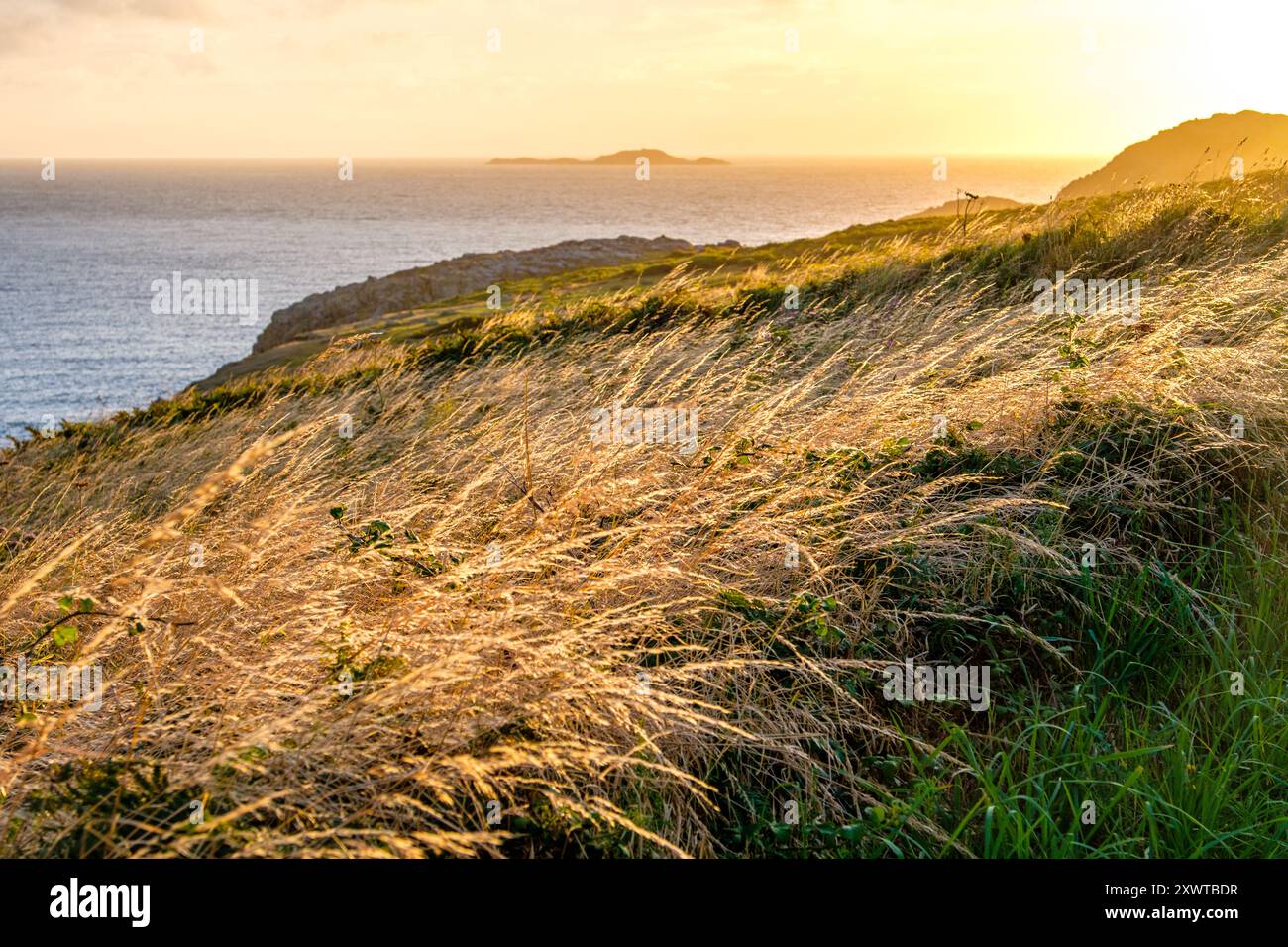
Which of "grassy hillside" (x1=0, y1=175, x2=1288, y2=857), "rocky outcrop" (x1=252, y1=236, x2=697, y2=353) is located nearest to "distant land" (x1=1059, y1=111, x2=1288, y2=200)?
"rocky outcrop" (x1=252, y1=236, x2=697, y2=353)

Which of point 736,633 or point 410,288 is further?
point 410,288

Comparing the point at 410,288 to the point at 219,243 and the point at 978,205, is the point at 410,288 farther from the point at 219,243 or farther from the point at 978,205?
the point at 219,243

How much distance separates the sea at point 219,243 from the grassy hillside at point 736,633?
722cm

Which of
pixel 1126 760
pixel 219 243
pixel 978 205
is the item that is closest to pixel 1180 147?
pixel 978 205

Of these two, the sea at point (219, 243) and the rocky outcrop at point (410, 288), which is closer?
the rocky outcrop at point (410, 288)

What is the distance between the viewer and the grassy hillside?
239cm

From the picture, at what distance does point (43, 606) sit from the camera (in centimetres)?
392

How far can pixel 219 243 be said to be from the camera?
326 ft

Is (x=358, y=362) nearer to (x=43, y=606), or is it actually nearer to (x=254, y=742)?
(x=43, y=606)

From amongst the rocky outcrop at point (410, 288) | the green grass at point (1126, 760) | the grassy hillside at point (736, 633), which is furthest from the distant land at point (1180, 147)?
the green grass at point (1126, 760)

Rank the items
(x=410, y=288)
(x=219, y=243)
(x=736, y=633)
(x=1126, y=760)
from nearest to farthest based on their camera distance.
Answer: (x=1126, y=760), (x=736, y=633), (x=410, y=288), (x=219, y=243)

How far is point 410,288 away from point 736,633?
35.9m

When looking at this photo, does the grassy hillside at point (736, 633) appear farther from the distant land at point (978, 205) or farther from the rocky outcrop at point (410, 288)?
the rocky outcrop at point (410, 288)

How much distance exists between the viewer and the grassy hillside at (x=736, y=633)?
2389 millimetres
